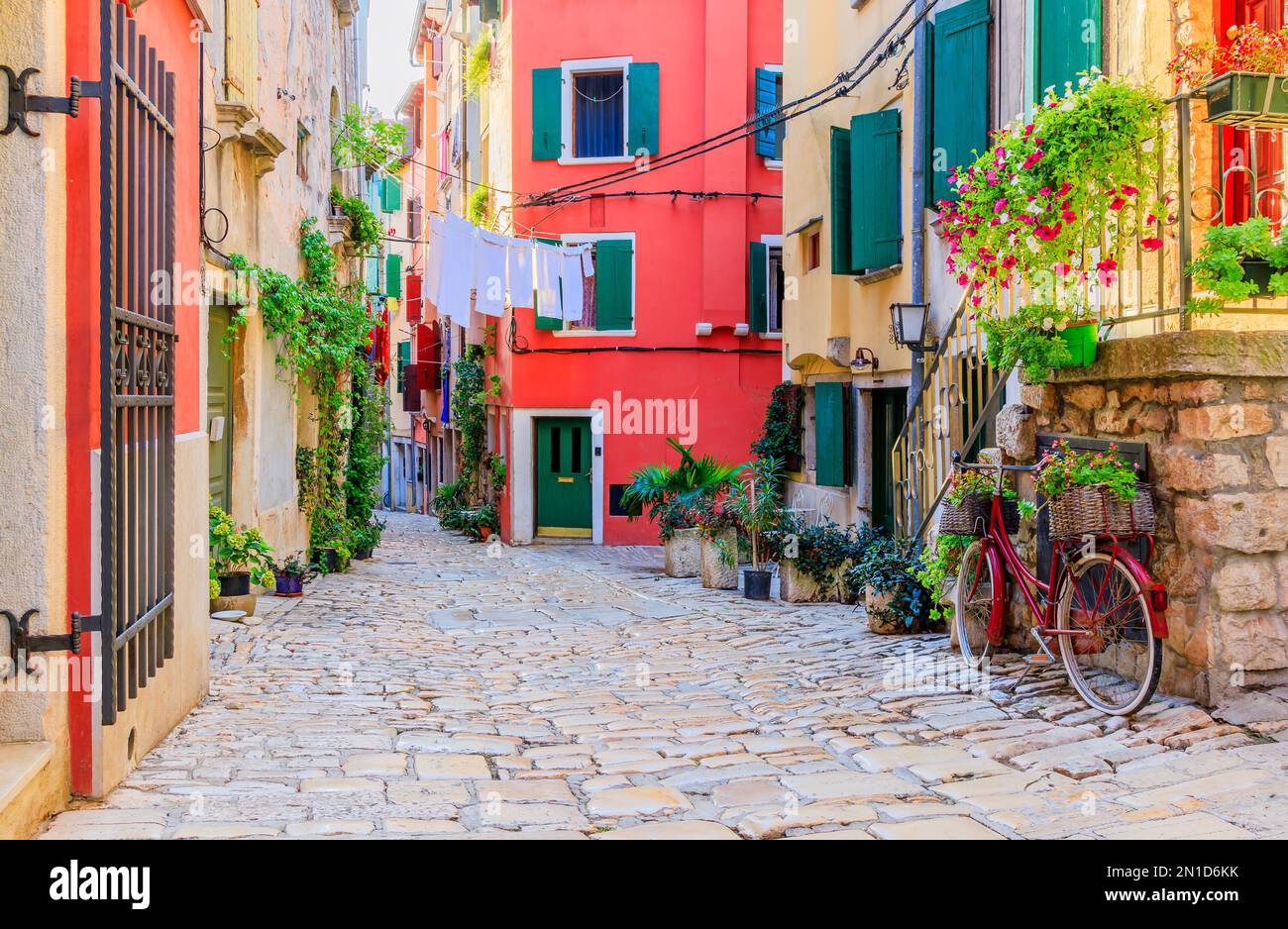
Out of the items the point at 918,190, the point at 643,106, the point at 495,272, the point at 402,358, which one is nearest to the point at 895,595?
the point at 918,190

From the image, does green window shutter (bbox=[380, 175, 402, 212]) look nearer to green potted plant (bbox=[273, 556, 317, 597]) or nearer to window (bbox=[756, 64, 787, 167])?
window (bbox=[756, 64, 787, 167])

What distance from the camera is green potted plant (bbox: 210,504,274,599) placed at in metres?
10.1

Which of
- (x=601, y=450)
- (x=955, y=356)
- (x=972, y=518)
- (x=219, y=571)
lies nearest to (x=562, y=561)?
(x=601, y=450)

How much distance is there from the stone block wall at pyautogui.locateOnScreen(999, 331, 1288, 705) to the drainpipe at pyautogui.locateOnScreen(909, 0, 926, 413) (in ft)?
19.1

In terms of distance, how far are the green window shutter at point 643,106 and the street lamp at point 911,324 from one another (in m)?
11.7

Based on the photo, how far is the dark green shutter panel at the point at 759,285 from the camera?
22.0 metres

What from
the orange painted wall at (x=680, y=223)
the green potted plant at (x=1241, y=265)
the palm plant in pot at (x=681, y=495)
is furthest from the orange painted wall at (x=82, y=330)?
the orange painted wall at (x=680, y=223)

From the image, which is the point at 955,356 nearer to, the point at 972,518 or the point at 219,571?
the point at 972,518

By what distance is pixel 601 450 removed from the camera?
22.5 metres

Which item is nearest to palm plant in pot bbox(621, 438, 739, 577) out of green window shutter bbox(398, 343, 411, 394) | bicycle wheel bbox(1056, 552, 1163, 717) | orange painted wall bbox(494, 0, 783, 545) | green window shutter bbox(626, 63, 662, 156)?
orange painted wall bbox(494, 0, 783, 545)

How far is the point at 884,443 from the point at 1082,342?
719 centimetres

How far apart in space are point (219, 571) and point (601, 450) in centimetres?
1258

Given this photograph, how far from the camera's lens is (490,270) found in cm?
2056

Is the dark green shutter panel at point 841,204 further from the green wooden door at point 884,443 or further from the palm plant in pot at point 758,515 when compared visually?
the palm plant in pot at point 758,515
